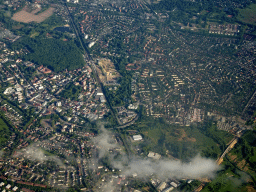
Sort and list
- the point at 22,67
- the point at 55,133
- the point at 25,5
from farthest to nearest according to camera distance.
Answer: the point at 25,5 < the point at 22,67 < the point at 55,133

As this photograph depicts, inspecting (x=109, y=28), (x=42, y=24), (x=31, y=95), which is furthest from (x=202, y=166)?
(x=42, y=24)

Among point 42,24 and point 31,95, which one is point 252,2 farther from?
point 31,95

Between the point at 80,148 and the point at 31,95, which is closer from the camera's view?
the point at 80,148

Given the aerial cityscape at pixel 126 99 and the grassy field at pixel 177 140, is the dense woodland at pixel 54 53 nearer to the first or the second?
the aerial cityscape at pixel 126 99

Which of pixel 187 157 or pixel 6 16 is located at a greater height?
pixel 6 16

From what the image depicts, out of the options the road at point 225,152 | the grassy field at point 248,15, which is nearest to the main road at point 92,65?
the road at point 225,152

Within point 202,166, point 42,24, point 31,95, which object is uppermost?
point 42,24

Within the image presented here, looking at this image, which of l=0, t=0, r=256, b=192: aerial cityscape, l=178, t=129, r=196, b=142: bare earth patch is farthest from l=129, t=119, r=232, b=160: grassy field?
l=0, t=0, r=256, b=192: aerial cityscape
